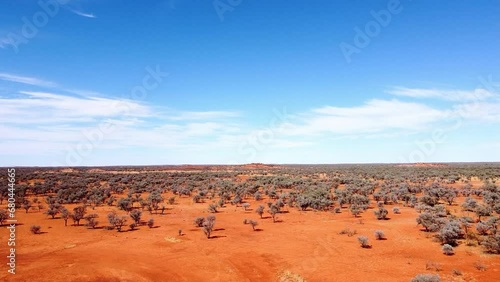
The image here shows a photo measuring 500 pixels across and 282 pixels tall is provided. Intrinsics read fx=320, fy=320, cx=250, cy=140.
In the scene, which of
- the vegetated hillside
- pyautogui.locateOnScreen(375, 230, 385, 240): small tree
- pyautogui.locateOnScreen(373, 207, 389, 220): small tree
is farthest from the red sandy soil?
pyautogui.locateOnScreen(373, 207, 389, 220): small tree

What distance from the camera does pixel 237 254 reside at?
19578mm

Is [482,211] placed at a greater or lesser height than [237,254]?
greater

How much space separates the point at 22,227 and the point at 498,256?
113ft

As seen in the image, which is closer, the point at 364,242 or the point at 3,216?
the point at 364,242

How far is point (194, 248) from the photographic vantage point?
826 inches

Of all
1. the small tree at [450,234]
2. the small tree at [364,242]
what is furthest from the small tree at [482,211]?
the small tree at [364,242]

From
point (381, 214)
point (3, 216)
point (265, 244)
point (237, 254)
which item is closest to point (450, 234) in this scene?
point (381, 214)

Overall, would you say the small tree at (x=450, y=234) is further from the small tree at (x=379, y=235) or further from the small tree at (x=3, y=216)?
the small tree at (x=3, y=216)

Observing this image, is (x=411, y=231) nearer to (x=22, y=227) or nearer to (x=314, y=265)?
(x=314, y=265)

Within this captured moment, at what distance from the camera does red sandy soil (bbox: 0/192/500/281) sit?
630 inches

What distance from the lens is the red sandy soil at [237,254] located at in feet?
52.5

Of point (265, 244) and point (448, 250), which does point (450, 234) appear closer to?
point (448, 250)

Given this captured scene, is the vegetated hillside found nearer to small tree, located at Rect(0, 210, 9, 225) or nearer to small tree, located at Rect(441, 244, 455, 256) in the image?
small tree, located at Rect(441, 244, 455, 256)

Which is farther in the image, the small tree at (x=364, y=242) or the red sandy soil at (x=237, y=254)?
the small tree at (x=364, y=242)
